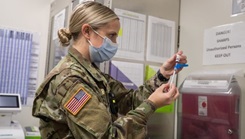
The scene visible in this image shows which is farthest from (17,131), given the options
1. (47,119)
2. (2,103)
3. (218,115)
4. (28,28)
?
(218,115)

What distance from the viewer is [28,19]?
202cm

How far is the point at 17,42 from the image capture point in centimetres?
196

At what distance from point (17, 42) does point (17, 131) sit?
0.76 metres

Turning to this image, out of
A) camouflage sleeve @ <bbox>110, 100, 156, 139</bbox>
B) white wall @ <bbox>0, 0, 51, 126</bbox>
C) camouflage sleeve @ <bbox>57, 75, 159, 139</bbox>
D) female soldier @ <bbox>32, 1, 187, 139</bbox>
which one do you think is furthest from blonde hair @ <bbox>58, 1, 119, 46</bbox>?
white wall @ <bbox>0, 0, 51, 126</bbox>

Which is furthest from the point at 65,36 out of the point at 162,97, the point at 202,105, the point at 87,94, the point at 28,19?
the point at 28,19

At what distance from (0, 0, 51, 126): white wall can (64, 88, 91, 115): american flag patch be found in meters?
1.27

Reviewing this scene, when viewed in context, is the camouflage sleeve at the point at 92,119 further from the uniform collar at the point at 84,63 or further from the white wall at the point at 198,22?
the white wall at the point at 198,22

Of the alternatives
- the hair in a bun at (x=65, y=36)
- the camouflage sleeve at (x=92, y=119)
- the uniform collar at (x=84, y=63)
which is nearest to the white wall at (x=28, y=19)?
the hair in a bun at (x=65, y=36)

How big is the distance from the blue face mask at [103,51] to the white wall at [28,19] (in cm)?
115

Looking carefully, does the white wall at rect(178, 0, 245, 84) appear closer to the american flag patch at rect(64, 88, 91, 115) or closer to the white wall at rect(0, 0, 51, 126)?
the american flag patch at rect(64, 88, 91, 115)

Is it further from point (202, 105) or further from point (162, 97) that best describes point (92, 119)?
point (202, 105)

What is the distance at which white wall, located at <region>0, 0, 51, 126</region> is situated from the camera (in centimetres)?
194

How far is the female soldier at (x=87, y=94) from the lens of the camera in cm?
81

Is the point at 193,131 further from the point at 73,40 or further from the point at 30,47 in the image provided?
the point at 30,47
